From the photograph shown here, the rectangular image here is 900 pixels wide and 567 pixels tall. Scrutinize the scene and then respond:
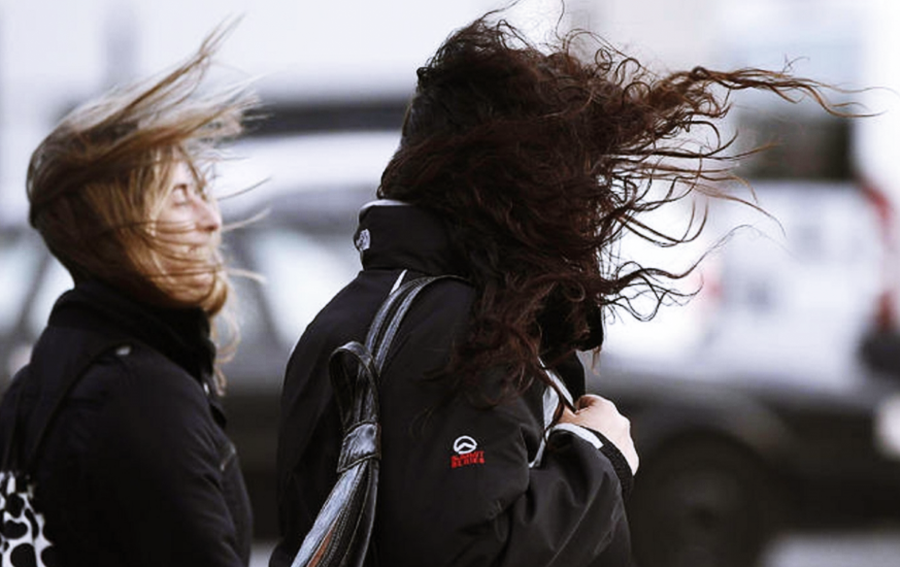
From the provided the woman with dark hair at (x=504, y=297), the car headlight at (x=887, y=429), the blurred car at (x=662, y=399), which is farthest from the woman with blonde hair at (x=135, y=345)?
the car headlight at (x=887, y=429)

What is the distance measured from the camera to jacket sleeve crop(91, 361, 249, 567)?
2.75 m

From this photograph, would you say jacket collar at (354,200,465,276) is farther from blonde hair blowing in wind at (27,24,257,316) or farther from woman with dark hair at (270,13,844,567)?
blonde hair blowing in wind at (27,24,257,316)

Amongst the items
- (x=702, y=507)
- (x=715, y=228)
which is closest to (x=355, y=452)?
(x=702, y=507)

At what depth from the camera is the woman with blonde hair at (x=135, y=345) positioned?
276 cm

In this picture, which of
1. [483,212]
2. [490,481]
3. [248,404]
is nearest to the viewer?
[490,481]

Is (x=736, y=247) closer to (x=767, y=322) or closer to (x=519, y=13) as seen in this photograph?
(x=767, y=322)

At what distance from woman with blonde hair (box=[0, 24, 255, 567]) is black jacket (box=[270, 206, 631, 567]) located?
458mm

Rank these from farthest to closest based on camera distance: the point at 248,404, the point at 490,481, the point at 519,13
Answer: the point at 248,404 → the point at 519,13 → the point at 490,481

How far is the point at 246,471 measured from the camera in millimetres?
7188

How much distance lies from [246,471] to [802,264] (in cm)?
695

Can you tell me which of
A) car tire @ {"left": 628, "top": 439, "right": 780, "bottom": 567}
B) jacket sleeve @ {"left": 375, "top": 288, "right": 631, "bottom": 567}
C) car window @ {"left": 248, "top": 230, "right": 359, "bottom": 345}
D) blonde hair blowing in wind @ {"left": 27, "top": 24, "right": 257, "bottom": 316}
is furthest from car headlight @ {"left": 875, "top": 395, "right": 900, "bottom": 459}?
jacket sleeve @ {"left": 375, "top": 288, "right": 631, "bottom": 567}

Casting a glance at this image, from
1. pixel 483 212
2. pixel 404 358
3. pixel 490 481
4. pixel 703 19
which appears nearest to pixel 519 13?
pixel 483 212

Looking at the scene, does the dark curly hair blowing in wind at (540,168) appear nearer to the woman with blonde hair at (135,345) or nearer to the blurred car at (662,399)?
the woman with blonde hair at (135,345)

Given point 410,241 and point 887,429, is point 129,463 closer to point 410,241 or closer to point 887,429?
point 410,241
